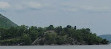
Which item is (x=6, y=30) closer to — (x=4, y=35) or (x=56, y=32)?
(x=4, y=35)

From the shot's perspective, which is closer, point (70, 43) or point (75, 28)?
point (70, 43)

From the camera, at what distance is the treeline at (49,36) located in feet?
522

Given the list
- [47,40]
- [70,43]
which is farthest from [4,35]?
[70,43]

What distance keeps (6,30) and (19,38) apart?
9.94m

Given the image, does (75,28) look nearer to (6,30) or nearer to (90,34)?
(90,34)

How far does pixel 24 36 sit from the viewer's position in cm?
15925

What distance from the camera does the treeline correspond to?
522 feet

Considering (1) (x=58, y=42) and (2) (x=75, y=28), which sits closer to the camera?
(1) (x=58, y=42)

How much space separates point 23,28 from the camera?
561 ft

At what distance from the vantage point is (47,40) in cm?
15825

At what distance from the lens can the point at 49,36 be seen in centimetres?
15650

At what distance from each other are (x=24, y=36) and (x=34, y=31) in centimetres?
893

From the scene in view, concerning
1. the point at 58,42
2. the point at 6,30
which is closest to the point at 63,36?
the point at 58,42

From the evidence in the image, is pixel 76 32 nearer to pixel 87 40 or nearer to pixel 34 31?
pixel 87 40
